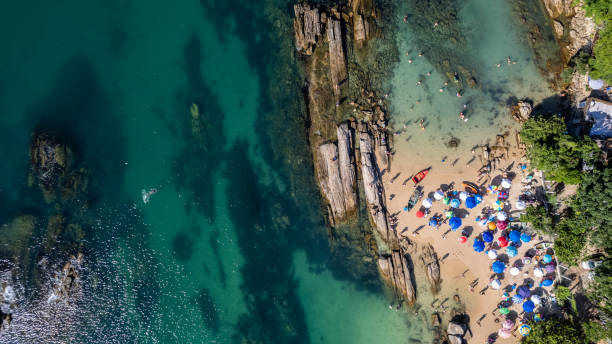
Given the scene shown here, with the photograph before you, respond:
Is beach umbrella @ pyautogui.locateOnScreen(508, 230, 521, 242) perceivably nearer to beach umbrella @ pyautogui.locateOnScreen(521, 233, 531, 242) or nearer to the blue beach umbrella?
beach umbrella @ pyautogui.locateOnScreen(521, 233, 531, 242)

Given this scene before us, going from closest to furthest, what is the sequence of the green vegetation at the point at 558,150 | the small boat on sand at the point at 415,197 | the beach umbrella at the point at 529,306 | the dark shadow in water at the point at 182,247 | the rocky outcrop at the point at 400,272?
the green vegetation at the point at 558,150 < the beach umbrella at the point at 529,306 < the small boat on sand at the point at 415,197 < the rocky outcrop at the point at 400,272 < the dark shadow in water at the point at 182,247

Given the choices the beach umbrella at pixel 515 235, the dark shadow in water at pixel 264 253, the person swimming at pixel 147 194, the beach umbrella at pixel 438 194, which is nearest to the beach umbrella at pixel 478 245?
the beach umbrella at pixel 515 235

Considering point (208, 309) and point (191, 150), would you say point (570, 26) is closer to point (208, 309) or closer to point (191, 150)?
point (191, 150)

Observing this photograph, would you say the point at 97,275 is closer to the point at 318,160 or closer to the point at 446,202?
the point at 318,160

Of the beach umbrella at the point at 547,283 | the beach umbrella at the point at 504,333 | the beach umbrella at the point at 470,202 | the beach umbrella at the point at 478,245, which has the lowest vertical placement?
the beach umbrella at the point at 504,333

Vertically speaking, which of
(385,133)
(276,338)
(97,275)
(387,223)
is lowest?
(276,338)

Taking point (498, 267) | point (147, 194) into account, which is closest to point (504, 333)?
point (498, 267)

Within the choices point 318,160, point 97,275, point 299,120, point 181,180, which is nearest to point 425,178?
point 318,160

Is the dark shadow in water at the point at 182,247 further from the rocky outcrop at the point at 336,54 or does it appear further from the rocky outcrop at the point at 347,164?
the rocky outcrop at the point at 336,54
